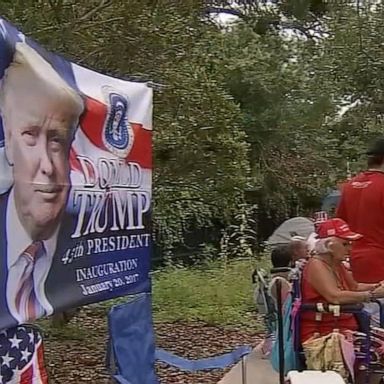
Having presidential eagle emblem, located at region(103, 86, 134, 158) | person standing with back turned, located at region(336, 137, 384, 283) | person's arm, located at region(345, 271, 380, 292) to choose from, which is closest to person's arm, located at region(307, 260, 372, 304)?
person's arm, located at region(345, 271, 380, 292)

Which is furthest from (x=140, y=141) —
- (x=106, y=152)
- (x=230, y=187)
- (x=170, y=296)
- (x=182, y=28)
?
(x=170, y=296)

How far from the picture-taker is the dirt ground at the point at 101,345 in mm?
5887

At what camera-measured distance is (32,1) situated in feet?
17.2

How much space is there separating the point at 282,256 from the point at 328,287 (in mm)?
1335

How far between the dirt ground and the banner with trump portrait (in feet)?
6.07

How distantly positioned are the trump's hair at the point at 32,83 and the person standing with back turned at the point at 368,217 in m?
1.98

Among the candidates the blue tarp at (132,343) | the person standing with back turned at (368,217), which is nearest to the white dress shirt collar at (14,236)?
the blue tarp at (132,343)

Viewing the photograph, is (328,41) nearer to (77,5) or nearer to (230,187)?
(230,187)

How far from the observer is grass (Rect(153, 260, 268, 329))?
8273mm

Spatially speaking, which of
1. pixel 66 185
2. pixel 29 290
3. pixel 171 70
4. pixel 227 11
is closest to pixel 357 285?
pixel 66 185

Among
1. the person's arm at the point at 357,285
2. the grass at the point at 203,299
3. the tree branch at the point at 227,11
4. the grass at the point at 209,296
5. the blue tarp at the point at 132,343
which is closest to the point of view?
the blue tarp at the point at 132,343

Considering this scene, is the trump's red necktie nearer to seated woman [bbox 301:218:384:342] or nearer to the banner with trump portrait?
the banner with trump portrait

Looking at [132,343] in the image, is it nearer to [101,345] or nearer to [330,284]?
[330,284]

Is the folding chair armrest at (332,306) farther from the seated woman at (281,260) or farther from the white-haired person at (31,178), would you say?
the white-haired person at (31,178)
